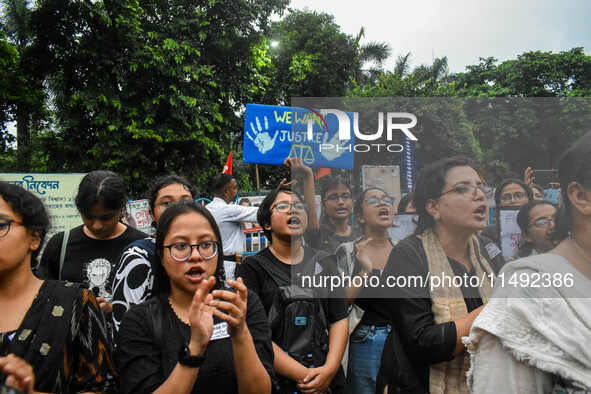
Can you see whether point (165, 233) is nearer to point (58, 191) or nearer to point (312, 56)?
point (58, 191)

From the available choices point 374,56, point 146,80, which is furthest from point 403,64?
point 146,80

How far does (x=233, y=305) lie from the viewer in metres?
1.22

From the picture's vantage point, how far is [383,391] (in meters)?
1.73

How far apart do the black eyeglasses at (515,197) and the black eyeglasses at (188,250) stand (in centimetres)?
105

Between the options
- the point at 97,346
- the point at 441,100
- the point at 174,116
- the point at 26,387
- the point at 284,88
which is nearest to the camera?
the point at 26,387

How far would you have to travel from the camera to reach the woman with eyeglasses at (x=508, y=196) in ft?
4.67

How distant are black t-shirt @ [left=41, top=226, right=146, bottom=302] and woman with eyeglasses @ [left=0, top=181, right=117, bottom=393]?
67 centimetres

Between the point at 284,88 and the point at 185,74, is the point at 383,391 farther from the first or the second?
the point at 284,88

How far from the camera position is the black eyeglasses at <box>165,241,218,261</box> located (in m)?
1.50

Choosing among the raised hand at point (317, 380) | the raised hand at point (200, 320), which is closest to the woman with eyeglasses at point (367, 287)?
the raised hand at point (317, 380)

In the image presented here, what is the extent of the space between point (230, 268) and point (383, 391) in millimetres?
2141

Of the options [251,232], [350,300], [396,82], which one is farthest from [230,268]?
[251,232]

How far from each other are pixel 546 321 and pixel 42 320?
147 centimetres

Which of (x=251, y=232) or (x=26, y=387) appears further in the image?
(x=251, y=232)
